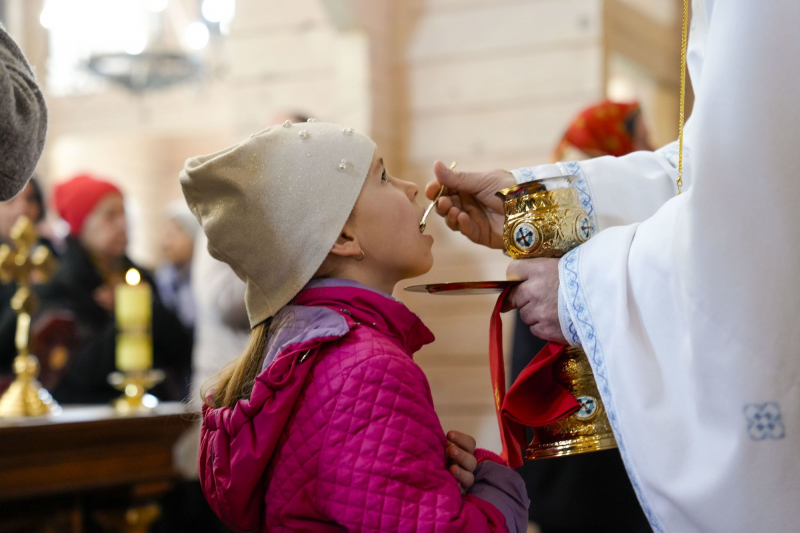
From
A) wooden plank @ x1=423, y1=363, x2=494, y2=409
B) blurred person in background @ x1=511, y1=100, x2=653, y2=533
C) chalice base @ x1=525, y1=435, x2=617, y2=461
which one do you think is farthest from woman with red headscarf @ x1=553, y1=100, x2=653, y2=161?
chalice base @ x1=525, y1=435, x2=617, y2=461

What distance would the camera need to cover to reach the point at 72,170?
797cm

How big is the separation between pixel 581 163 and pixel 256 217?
0.60m

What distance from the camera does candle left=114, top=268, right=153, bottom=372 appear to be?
2424 mm

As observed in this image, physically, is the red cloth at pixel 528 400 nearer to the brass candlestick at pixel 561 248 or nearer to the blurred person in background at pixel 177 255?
the brass candlestick at pixel 561 248

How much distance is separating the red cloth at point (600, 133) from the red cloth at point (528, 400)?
50.6 inches

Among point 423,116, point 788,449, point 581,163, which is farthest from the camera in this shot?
point 423,116

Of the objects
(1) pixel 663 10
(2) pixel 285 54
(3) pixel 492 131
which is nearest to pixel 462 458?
(3) pixel 492 131

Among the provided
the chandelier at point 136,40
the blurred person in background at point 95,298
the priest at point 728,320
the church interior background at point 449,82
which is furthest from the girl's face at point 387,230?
the chandelier at point 136,40

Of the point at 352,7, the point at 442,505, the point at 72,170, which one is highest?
the point at 352,7

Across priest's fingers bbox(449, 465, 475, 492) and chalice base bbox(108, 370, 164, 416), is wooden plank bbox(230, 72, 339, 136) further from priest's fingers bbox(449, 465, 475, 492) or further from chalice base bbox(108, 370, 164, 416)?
priest's fingers bbox(449, 465, 475, 492)

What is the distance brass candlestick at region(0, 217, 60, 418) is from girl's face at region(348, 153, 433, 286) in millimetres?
1258

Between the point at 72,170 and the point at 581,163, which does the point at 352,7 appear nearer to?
the point at 581,163

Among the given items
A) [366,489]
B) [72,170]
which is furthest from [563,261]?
[72,170]

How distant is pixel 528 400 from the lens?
1246 mm
